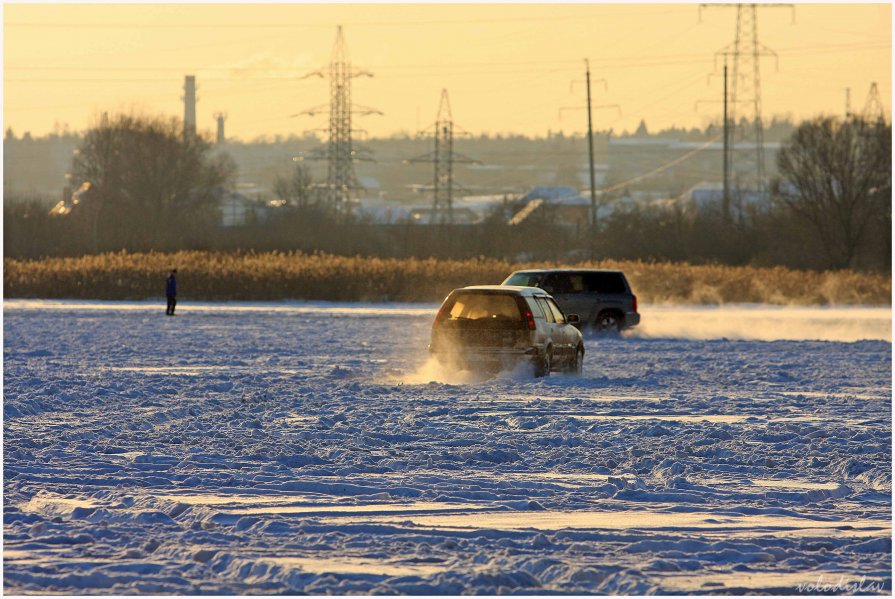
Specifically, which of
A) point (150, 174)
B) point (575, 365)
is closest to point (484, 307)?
point (575, 365)

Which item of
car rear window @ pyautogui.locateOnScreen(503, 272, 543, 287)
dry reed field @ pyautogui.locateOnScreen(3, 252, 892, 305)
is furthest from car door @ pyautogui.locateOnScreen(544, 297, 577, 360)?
dry reed field @ pyautogui.locateOnScreen(3, 252, 892, 305)

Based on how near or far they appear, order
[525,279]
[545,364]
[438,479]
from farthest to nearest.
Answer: [525,279] → [545,364] → [438,479]

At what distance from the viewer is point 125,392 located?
19344mm

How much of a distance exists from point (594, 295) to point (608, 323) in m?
0.75

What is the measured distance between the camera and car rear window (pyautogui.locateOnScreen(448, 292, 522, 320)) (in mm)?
21778

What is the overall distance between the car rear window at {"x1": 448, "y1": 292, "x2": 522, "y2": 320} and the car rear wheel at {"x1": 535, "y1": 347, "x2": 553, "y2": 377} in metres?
0.70

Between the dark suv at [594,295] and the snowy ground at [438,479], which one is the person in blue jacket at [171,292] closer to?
the dark suv at [594,295]

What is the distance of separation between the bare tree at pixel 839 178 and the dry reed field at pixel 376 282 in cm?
2376

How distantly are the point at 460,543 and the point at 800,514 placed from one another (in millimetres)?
2616

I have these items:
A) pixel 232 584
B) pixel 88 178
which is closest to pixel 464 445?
pixel 232 584

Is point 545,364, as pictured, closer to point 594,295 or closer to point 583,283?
point 594,295

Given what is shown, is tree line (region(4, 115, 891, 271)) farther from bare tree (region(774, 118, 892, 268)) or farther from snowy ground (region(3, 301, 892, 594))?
snowy ground (region(3, 301, 892, 594))

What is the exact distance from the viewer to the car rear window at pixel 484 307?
2178 centimetres

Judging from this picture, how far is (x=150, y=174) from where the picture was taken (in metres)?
118
